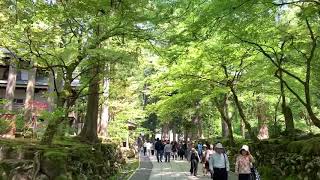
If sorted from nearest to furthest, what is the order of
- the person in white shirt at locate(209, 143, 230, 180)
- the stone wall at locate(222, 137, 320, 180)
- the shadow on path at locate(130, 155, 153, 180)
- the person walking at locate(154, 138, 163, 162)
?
the person in white shirt at locate(209, 143, 230, 180) → the stone wall at locate(222, 137, 320, 180) → the shadow on path at locate(130, 155, 153, 180) → the person walking at locate(154, 138, 163, 162)

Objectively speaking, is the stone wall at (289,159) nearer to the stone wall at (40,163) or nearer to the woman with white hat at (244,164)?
the woman with white hat at (244,164)

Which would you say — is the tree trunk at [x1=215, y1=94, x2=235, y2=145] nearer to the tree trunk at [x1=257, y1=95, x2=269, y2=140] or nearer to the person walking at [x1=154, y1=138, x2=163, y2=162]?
the tree trunk at [x1=257, y1=95, x2=269, y2=140]

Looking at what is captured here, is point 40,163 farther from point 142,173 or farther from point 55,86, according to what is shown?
point 142,173

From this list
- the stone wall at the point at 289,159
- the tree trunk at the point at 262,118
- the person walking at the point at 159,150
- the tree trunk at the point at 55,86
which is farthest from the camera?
the person walking at the point at 159,150

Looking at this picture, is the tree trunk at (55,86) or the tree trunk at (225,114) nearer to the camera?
the tree trunk at (55,86)

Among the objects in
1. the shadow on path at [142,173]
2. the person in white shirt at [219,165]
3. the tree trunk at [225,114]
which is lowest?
the shadow on path at [142,173]

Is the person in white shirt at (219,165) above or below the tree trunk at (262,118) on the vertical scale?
below

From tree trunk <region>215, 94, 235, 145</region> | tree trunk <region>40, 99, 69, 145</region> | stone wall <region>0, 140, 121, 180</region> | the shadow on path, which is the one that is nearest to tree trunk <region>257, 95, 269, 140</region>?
tree trunk <region>215, 94, 235, 145</region>

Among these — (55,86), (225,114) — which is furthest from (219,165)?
(225,114)

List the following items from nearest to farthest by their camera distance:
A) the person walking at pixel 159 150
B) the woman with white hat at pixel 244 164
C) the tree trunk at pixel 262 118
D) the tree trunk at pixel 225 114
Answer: the woman with white hat at pixel 244 164 < the tree trunk at pixel 225 114 < the tree trunk at pixel 262 118 < the person walking at pixel 159 150

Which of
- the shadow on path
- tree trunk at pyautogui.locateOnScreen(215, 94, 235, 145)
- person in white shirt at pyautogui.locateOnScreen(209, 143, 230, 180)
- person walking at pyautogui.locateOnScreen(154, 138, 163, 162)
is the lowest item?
the shadow on path

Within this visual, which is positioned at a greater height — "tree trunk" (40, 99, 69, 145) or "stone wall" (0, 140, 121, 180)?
"tree trunk" (40, 99, 69, 145)

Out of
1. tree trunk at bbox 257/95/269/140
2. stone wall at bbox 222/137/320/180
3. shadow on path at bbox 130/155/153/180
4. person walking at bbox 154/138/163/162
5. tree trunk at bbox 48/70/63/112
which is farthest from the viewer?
person walking at bbox 154/138/163/162

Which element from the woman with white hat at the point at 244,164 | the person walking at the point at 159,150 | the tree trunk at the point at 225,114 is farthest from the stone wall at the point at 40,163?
the person walking at the point at 159,150
